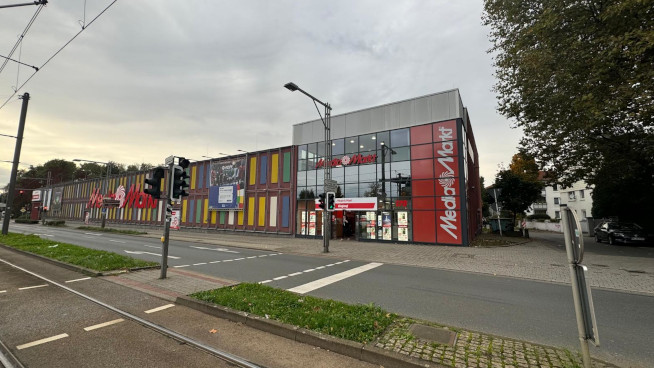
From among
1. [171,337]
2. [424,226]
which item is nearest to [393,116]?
[424,226]

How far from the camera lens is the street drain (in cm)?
404

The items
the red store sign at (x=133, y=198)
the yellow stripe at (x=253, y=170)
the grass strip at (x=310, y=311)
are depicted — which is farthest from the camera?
the red store sign at (x=133, y=198)

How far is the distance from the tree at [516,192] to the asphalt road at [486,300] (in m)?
24.2

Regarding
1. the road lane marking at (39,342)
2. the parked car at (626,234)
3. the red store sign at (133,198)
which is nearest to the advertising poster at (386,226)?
the parked car at (626,234)

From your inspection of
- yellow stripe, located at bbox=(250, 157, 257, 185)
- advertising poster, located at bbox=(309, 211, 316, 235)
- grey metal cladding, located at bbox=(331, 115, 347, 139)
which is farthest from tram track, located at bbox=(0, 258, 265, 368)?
yellow stripe, located at bbox=(250, 157, 257, 185)

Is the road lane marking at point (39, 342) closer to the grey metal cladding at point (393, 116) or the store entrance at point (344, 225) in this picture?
the store entrance at point (344, 225)

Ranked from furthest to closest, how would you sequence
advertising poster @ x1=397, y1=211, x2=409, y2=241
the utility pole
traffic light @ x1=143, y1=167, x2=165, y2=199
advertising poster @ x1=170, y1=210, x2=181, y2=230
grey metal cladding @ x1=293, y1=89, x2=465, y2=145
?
advertising poster @ x1=170, y1=210, x2=181, y2=230
advertising poster @ x1=397, y1=211, x2=409, y2=241
grey metal cladding @ x1=293, y1=89, x2=465, y2=145
the utility pole
traffic light @ x1=143, y1=167, x2=165, y2=199

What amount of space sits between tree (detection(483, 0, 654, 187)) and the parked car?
3.83 metres

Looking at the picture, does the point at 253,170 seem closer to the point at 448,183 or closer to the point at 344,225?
the point at 344,225

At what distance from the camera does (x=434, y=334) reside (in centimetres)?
427

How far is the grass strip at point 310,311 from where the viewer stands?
4.27 m

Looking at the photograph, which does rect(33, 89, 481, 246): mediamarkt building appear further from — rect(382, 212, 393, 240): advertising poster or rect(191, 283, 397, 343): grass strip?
rect(191, 283, 397, 343): grass strip

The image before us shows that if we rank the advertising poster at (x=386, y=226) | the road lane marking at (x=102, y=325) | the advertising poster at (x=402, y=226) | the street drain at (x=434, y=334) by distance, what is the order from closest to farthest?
1. the street drain at (x=434, y=334)
2. the road lane marking at (x=102, y=325)
3. the advertising poster at (x=402, y=226)
4. the advertising poster at (x=386, y=226)

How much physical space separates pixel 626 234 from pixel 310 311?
977 inches
